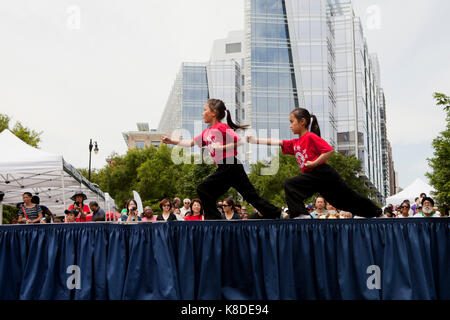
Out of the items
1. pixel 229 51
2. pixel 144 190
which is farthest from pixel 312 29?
pixel 144 190

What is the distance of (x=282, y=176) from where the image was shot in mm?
26875

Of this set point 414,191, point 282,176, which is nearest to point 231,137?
point 414,191

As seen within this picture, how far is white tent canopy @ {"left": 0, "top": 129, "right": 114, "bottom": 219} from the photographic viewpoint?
10.6 m

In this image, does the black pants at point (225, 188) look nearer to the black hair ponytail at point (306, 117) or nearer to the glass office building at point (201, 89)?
the black hair ponytail at point (306, 117)

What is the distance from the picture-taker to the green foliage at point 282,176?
26.8m

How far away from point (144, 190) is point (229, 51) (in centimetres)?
4514

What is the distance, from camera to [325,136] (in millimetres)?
52750

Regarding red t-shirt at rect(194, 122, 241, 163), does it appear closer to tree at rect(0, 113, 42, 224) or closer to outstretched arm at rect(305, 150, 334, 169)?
outstretched arm at rect(305, 150, 334, 169)

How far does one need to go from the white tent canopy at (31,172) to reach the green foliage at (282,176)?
1124cm

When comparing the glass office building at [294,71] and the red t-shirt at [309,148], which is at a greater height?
the glass office building at [294,71]

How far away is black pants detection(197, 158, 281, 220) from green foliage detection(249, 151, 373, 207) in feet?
65.3

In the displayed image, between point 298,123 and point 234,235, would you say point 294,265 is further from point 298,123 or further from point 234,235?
point 298,123

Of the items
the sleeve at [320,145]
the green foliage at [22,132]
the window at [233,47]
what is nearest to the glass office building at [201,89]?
the window at [233,47]

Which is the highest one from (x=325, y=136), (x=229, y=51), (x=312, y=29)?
(x=229, y=51)
